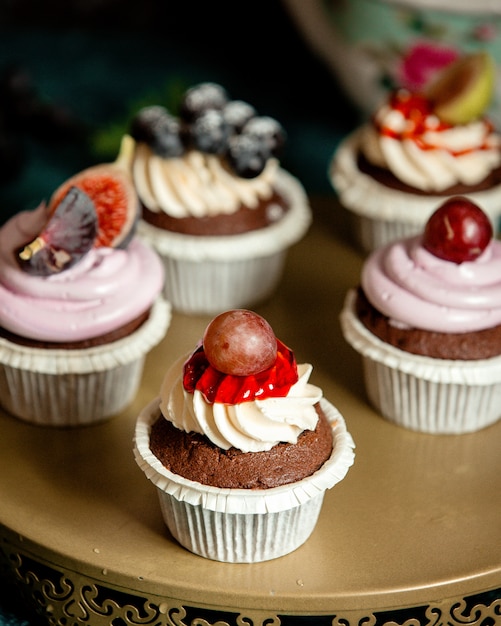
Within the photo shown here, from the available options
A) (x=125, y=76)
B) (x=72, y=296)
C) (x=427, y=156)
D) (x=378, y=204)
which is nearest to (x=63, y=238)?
(x=72, y=296)

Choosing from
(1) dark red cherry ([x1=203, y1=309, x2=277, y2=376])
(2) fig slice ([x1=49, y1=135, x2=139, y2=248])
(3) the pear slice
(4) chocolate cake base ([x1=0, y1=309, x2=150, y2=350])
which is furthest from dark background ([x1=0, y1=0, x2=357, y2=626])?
(1) dark red cherry ([x1=203, y1=309, x2=277, y2=376])

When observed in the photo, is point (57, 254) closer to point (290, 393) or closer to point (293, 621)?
point (290, 393)

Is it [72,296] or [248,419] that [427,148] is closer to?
[72,296]

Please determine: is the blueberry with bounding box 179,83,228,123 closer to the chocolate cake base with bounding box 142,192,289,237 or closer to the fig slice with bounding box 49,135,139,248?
the chocolate cake base with bounding box 142,192,289,237

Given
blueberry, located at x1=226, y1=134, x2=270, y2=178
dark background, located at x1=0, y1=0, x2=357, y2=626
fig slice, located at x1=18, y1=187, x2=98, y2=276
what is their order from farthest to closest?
dark background, located at x1=0, y1=0, x2=357, y2=626 → blueberry, located at x1=226, y1=134, x2=270, y2=178 → fig slice, located at x1=18, y1=187, x2=98, y2=276

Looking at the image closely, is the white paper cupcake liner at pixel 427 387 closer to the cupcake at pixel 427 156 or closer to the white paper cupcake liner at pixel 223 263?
the white paper cupcake liner at pixel 223 263

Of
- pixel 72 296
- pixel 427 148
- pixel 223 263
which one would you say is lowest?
pixel 223 263

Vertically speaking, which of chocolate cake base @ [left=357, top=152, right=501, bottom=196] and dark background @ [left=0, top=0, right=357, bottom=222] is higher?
chocolate cake base @ [left=357, top=152, right=501, bottom=196]

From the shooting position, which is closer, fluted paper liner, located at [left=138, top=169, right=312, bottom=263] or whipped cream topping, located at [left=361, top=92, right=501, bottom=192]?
fluted paper liner, located at [left=138, top=169, right=312, bottom=263]
